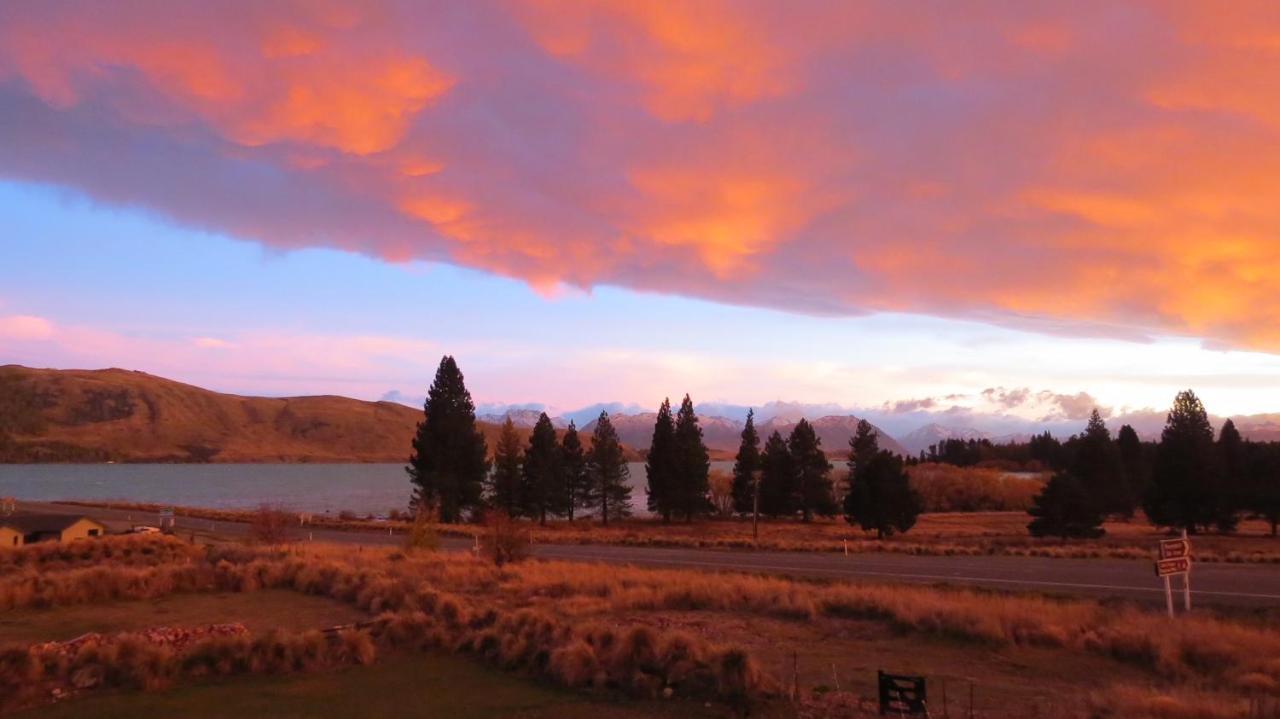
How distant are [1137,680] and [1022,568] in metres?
16.9

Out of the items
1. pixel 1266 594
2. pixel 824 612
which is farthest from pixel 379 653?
pixel 1266 594

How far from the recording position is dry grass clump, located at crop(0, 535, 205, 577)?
30016 mm

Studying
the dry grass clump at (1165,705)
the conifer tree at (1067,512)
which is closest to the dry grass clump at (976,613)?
the dry grass clump at (1165,705)

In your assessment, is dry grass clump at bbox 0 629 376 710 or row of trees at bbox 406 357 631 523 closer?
dry grass clump at bbox 0 629 376 710

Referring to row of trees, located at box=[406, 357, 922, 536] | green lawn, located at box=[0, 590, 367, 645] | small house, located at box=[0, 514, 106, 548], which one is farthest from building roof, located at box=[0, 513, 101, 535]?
green lawn, located at box=[0, 590, 367, 645]

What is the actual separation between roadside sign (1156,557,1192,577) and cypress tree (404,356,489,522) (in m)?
50.0

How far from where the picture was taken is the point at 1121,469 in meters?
69.0

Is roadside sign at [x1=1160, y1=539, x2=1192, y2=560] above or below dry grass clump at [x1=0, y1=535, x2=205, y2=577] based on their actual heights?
above

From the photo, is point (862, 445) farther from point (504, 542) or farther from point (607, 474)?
point (504, 542)

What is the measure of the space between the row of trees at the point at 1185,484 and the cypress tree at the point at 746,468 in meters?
24.9

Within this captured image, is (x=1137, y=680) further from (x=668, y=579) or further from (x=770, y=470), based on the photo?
(x=770, y=470)

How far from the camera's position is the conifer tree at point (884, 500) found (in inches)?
1998

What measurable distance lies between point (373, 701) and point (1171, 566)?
1352 cm

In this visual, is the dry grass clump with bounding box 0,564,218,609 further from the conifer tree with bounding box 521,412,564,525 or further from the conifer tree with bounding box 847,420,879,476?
the conifer tree with bounding box 847,420,879,476
